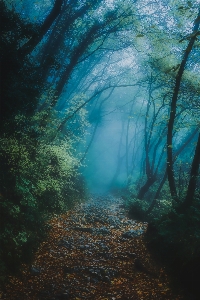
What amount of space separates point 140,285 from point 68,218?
20.8 ft

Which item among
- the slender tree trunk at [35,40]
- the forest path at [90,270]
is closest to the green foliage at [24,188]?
the forest path at [90,270]

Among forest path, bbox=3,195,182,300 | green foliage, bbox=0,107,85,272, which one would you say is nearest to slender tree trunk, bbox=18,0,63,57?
green foliage, bbox=0,107,85,272

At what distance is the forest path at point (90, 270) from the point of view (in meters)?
5.99

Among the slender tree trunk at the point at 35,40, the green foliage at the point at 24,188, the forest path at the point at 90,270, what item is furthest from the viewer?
the slender tree trunk at the point at 35,40

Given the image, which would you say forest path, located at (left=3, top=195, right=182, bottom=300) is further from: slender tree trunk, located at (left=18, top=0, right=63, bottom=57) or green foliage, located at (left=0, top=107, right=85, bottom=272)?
slender tree trunk, located at (left=18, top=0, right=63, bottom=57)

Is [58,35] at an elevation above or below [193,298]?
above

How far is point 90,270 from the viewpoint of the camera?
730cm

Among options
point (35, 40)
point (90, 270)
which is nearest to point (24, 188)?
point (90, 270)

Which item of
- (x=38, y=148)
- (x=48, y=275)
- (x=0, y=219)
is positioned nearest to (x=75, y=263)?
(x=48, y=275)

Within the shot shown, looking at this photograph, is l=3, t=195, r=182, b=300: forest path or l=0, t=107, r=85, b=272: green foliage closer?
l=3, t=195, r=182, b=300: forest path

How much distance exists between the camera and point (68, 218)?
40.3 feet

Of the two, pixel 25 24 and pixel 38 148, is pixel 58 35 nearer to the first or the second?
pixel 25 24

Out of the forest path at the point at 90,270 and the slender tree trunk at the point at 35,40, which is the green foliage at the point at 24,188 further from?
the slender tree trunk at the point at 35,40

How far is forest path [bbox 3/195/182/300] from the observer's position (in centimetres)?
599
